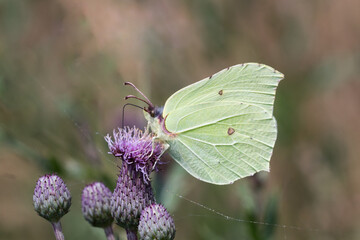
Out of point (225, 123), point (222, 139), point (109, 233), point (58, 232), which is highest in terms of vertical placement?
point (225, 123)

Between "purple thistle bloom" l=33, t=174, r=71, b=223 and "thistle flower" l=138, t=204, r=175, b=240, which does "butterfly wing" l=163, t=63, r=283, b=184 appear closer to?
"thistle flower" l=138, t=204, r=175, b=240

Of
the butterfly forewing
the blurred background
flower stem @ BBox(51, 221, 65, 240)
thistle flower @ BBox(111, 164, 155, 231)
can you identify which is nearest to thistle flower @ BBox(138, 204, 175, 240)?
thistle flower @ BBox(111, 164, 155, 231)

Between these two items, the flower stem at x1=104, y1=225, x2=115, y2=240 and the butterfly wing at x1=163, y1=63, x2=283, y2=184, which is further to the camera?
the butterfly wing at x1=163, y1=63, x2=283, y2=184

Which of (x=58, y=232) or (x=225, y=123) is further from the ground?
(x=225, y=123)

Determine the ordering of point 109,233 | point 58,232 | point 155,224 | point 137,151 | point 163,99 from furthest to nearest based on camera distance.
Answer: point 163,99
point 137,151
point 109,233
point 58,232
point 155,224

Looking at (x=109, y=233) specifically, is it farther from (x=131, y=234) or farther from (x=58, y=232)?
(x=58, y=232)

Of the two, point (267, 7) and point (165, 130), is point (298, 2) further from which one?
point (165, 130)

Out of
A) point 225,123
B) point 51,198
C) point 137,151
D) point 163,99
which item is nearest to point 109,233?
point 51,198
